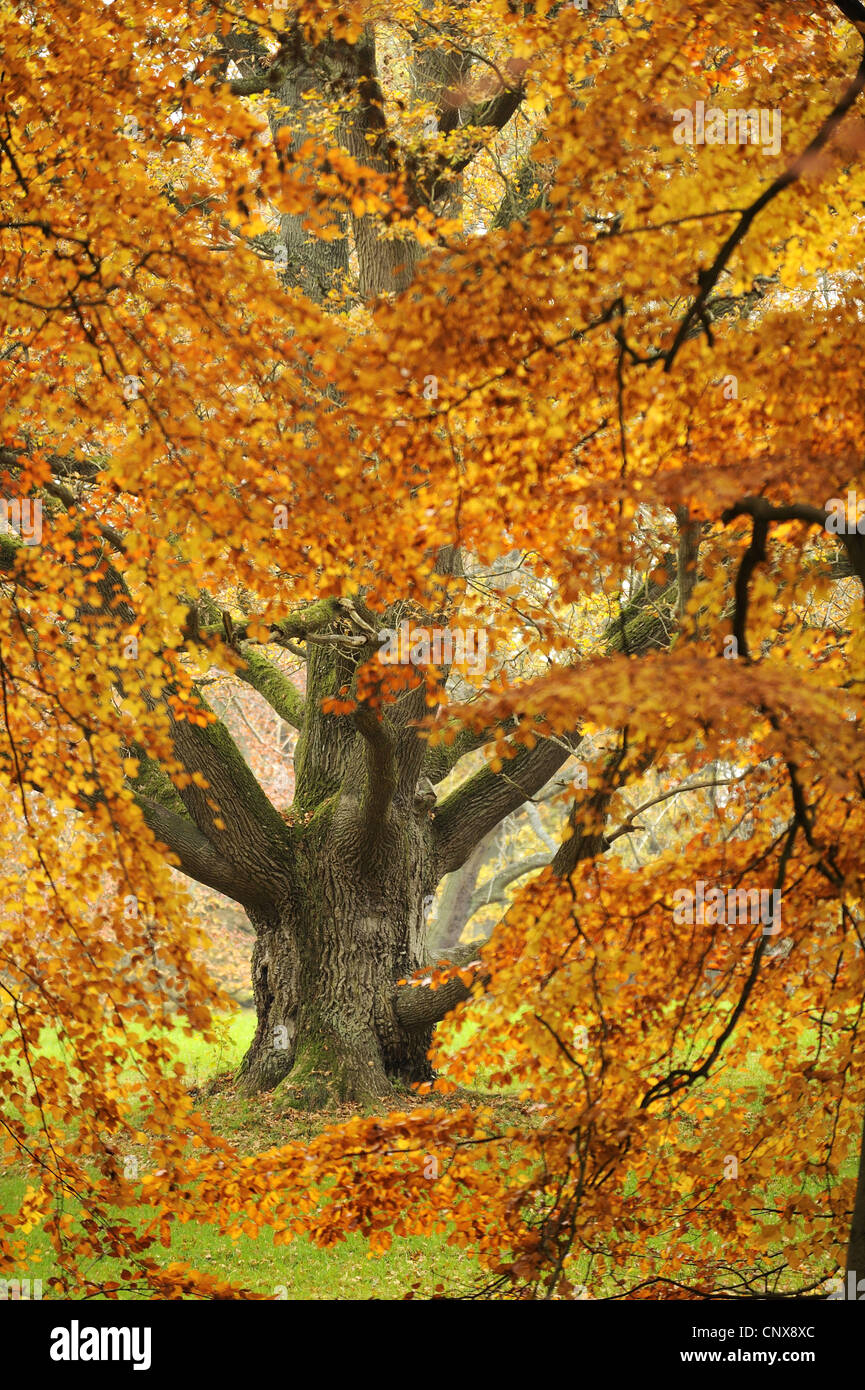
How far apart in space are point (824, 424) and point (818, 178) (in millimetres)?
1164

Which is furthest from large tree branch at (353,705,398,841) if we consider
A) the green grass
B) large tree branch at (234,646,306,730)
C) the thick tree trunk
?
the green grass

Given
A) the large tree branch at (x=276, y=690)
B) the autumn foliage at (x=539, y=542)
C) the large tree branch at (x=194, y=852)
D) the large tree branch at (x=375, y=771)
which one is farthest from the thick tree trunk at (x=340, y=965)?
the autumn foliage at (x=539, y=542)

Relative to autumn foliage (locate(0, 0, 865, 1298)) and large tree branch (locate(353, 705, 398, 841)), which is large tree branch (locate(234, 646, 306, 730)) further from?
autumn foliage (locate(0, 0, 865, 1298))

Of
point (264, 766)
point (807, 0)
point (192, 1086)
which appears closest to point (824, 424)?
point (807, 0)

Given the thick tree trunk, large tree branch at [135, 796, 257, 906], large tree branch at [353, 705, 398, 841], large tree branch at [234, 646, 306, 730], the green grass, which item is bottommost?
the green grass

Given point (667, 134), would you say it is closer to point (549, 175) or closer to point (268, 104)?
point (549, 175)

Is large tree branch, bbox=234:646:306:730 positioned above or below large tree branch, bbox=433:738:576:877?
above

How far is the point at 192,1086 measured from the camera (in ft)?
41.7

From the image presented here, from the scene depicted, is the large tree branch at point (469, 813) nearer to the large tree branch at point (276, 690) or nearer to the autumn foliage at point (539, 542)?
the large tree branch at point (276, 690)

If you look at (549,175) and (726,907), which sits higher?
(549,175)

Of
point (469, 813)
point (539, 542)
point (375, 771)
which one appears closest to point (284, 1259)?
point (375, 771)

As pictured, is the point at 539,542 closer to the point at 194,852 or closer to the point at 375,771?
the point at 375,771

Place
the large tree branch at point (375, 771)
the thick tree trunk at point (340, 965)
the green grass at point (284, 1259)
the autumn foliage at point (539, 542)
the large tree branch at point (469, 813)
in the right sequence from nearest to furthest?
the autumn foliage at point (539, 542)
the green grass at point (284, 1259)
the large tree branch at point (375, 771)
the thick tree trunk at point (340, 965)
the large tree branch at point (469, 813)
